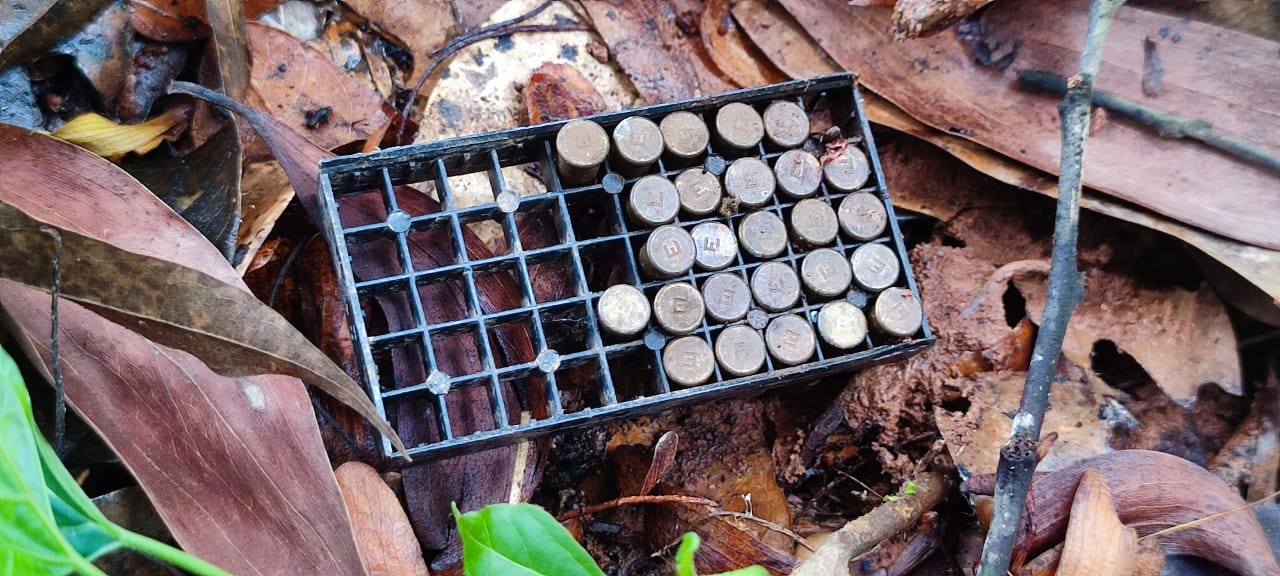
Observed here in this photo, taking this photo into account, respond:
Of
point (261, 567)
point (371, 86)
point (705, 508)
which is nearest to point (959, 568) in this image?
point (705, 508)

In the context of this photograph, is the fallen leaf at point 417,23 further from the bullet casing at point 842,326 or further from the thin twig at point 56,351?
the bullet casing at point 842,326

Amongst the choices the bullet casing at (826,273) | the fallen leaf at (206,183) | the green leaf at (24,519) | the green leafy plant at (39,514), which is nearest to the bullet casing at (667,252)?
the bullet casing at (826,273)

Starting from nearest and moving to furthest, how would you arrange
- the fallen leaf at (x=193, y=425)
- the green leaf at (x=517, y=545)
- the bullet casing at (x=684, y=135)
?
1. the green leaf at (x=517, y=545)
2. the fallen leaf at (x=193, y=425)
3. the bullet casing at (x=684, y=135)

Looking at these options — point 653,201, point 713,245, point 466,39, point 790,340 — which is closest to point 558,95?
point 466,39

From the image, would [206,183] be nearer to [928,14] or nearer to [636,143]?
[636,143]

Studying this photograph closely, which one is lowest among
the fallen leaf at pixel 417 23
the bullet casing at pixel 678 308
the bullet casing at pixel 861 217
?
the bullet casing at pixel 678 308

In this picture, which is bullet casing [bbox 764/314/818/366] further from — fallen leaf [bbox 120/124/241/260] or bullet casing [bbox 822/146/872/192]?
fallen leaf [bbox 120/124/241/260]

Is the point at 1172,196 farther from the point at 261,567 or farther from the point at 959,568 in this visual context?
the point at 261,567
